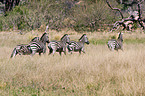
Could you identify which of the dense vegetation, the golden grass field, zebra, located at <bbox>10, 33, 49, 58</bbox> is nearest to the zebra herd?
zebra, located at <bbox>10, 33, 49, 58</bbox>

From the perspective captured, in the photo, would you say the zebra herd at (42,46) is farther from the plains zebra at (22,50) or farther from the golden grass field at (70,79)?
the golden grass field at (70,79)

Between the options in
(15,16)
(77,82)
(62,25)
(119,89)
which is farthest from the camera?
(62,25)

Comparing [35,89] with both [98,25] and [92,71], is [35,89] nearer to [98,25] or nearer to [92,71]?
[92,71]

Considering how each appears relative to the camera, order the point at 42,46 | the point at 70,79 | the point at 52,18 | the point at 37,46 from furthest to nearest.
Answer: the point at 52,18, the point at 42,46, the point at 37,46, the point at 70,79

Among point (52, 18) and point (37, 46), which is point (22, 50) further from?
point (52, 18)

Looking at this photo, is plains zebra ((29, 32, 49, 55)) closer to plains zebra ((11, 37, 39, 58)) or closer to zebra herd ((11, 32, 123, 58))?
zebra herd ((11, 32, 123, 58))

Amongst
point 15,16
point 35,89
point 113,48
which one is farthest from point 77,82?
point 15,16

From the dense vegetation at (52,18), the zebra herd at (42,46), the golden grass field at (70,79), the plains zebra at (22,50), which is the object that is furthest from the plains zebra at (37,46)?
the dense vegetation at (52,18)

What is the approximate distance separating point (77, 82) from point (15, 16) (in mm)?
22378

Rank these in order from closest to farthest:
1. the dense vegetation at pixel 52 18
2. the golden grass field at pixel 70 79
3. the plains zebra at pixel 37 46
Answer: the golden grass field at pixel 70 79 → the plains zebra at pixel 37 46 → the dense vegetation at pixel 52 18

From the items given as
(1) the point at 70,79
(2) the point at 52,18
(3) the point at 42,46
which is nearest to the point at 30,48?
(3) the point at 42,46

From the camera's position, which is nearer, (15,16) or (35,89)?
(35,89)

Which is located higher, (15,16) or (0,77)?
(15,16)

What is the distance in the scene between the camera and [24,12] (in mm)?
26688
